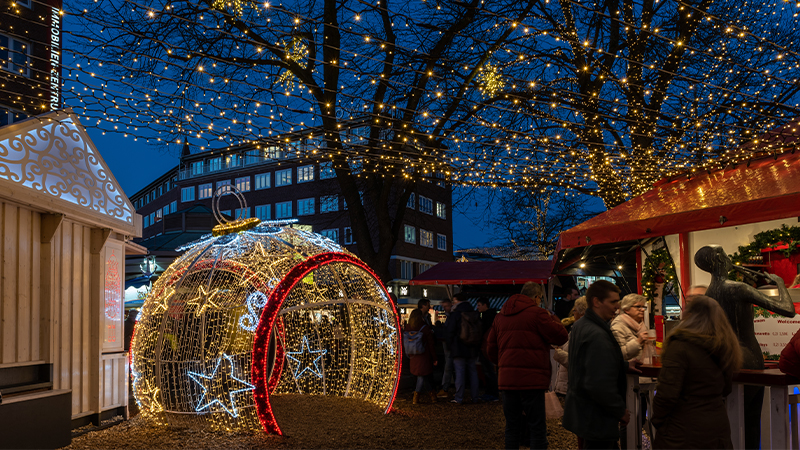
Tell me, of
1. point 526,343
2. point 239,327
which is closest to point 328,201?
point 239,327

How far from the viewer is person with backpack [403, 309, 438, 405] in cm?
1028

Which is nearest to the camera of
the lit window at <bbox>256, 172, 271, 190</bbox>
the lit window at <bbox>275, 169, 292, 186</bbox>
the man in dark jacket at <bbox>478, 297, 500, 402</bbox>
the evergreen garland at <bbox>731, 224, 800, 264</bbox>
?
the evergreen garland at <bbox>731, 224, 800, 264</bbox>

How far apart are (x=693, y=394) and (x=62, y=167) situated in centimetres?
721

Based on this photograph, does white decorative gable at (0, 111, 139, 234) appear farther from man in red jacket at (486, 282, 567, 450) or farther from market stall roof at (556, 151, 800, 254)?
market stall roof at (556, 151, 800, 254)

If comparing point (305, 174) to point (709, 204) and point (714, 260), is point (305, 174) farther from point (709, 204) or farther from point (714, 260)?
point (714, 260)

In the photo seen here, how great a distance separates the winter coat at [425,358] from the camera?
405 inches

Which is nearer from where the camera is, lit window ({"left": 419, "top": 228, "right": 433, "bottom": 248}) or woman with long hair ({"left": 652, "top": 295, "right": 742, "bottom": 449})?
woman with long hair ({"left": 652, "top": 295, "right": 742, "bottom": 449})

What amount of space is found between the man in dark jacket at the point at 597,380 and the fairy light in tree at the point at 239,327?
3784mm

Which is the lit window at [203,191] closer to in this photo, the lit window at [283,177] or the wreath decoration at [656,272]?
the lit window at [283,177]

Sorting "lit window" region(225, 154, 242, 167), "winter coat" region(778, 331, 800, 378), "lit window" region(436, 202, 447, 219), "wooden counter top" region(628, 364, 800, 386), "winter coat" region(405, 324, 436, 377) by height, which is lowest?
"winter coat" region(405, 324, 436, 377)

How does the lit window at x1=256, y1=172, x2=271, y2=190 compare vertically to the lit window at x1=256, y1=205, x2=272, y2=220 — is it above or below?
above

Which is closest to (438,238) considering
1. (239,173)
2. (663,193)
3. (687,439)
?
(239,173)

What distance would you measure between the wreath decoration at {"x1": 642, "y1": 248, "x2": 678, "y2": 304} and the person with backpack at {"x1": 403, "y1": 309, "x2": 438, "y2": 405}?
3.67m

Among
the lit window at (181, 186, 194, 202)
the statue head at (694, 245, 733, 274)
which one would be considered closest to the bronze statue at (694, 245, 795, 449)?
the statue head at (694, 245, 733, 274)
